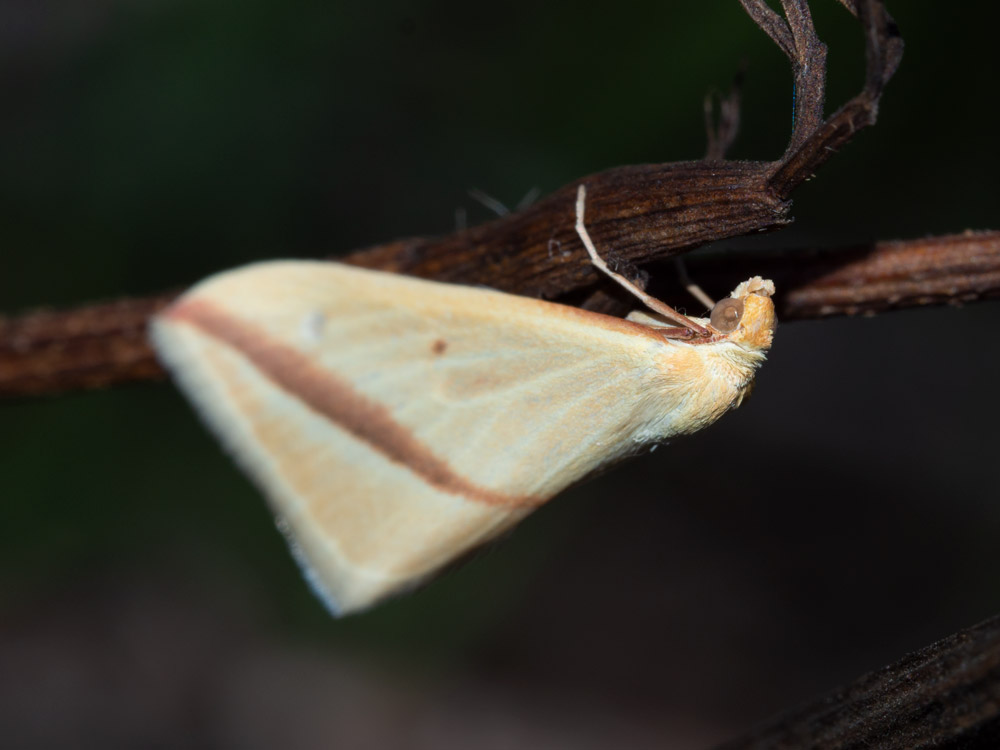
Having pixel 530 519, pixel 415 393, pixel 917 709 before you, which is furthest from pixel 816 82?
pixel 530 519

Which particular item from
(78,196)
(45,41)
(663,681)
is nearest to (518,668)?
(663,681)

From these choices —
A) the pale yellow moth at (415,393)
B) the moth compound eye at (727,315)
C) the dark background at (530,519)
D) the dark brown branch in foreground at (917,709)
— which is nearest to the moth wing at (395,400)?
the pale yellow moth at (415,393)

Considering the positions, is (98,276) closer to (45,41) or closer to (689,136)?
(45,41)

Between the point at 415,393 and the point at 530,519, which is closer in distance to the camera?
the point at 415,393

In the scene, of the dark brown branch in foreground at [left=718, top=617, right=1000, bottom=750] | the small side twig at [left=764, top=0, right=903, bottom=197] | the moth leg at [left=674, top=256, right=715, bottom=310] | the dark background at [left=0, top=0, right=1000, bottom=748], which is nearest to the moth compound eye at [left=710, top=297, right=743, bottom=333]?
the moth leg at [left=674, top=256, right=715, bottom=310]

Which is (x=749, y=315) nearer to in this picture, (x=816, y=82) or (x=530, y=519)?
(x=816, y=82)

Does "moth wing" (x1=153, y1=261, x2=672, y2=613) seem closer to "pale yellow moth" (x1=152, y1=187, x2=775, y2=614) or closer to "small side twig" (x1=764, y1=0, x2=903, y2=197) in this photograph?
"pale yellow moth" (x1=152, y1=187, x2=775, y2=614)

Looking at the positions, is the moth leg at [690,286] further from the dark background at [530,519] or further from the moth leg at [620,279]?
the dark background at [530,519]
